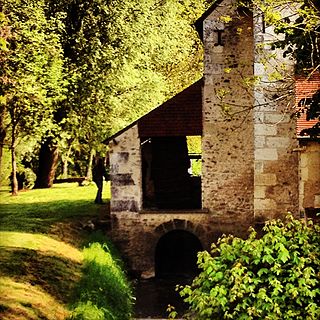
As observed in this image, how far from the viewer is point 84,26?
23906 millimetres

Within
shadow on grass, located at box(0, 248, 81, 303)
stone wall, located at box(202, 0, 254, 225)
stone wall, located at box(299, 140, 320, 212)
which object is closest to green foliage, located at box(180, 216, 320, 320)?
shadow on grass, located at box(0, 248, 81, 303)

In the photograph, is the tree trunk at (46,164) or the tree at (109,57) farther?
the tree trunk at (46,164)

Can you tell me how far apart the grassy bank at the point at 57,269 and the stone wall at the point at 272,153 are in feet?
13.7

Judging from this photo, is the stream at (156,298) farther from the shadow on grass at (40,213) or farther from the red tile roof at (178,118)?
the red tile roof at (178,118)

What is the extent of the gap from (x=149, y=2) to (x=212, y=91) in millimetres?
7408

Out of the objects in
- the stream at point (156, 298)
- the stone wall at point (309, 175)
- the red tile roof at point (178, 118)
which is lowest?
the stream at point (156, 298)

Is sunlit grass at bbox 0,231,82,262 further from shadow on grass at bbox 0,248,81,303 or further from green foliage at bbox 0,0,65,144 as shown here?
green foliage at bbox 0,0,65,144

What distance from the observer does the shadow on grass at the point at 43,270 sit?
488 inches

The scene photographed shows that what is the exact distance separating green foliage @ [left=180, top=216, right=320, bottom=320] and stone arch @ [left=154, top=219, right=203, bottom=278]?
898 cm

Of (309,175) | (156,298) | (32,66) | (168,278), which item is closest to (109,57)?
(32,66)

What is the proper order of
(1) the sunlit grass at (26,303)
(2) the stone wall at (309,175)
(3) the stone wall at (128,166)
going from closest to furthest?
(1) the sunlit grass at (26,303) → (2) the stone wall at (309,175) → (3) the stone wall at (128,166)

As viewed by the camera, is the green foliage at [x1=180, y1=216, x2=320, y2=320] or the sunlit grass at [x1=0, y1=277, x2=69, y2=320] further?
the sunlit grass at [x1=0, y1=277, x2=69, y2=320]

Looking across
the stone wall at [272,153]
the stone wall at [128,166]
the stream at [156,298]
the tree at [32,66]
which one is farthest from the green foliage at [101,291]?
the tree at [32,66]

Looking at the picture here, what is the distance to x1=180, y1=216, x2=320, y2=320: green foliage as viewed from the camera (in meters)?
8.34
